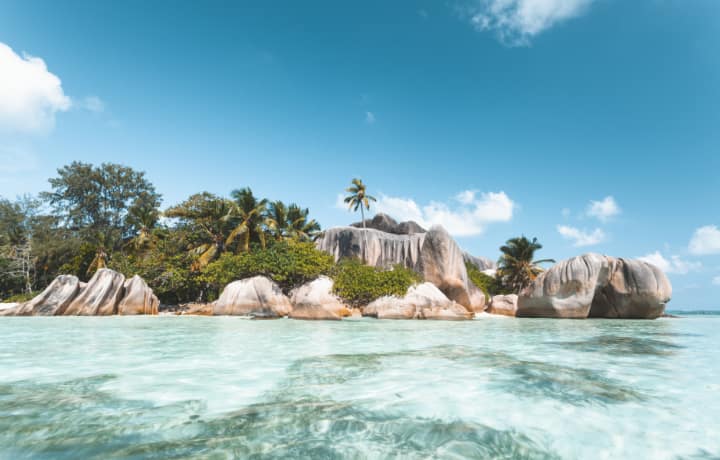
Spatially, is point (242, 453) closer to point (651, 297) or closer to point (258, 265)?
point (258, 265)

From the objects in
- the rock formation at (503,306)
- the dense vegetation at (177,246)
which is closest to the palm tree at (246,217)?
the dense vegetation at (177,246)

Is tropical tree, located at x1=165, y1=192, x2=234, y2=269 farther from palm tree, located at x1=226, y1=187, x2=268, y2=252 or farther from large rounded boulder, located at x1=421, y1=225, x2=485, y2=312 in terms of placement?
large rounded boulder, located at x1=421, y1=225, x2=485, y2=312

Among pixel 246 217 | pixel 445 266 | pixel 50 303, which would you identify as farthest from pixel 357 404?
pixel 246 217

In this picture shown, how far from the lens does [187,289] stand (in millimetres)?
22016

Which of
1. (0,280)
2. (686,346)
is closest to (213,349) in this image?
(686,346)

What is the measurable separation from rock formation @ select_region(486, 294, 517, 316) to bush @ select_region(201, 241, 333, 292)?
28.8ft

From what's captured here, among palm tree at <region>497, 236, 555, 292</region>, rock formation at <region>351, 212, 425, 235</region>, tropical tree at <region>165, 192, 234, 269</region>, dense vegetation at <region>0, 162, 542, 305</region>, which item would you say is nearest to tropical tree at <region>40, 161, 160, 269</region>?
dense vegetation at <region>0, 162, 542, 305</region>

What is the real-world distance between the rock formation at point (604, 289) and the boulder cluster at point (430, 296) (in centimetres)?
3

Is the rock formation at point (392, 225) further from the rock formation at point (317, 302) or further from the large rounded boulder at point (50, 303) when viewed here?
the large rounded boulder at point (50, 303)

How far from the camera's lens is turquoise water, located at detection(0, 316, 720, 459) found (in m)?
2.34

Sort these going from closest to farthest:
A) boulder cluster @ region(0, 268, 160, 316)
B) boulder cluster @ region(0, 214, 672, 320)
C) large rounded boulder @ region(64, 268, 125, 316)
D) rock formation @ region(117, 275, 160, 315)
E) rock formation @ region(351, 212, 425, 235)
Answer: boulder cluster @ region(0, 214, 672, 320) → boulder cluster @ region(0, 268, 160, 316) → large rounded boulder @ region(64, 268, 125, 316) → rock formation @ region(117, 275, 160, 315) → rock formation @ region(351, 212, 425, 235)

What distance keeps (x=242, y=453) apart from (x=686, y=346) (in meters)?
8.30

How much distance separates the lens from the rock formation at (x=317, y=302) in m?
14.3

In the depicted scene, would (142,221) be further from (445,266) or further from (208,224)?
(445,266)
